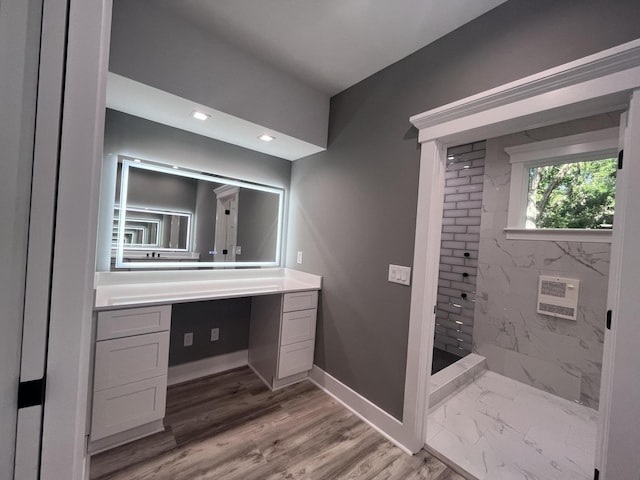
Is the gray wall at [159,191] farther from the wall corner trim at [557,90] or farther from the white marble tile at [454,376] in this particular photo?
the white marble tile at [454,376]

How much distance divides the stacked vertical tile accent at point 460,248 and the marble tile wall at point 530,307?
0.09m

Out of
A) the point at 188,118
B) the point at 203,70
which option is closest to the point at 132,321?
the point at 188,118

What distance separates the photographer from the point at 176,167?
2254 millimetres

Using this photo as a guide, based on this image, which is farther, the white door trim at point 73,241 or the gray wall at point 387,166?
the gray wall at point 387,166

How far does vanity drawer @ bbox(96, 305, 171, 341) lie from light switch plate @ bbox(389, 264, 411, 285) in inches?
59.1

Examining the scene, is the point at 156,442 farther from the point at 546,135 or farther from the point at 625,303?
the point at 546,135

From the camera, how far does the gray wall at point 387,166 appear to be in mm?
1270

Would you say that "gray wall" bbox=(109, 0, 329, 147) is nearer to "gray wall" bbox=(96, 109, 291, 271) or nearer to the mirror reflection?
"gray wall" bbox=(96, 109, 291, 271)

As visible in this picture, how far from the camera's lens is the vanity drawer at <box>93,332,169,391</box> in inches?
59.5

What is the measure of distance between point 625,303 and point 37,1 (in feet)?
6.60

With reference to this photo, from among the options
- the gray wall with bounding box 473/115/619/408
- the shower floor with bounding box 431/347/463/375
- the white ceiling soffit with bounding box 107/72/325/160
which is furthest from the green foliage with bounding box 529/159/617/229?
the white ceiling soffit with bounding box 107/72/325/160

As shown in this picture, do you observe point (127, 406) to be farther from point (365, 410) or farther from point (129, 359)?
point (365, 410)

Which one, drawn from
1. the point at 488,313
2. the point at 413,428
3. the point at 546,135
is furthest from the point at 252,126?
the point at 488,313

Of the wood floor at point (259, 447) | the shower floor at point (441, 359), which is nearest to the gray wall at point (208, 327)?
the wood floor at point (259, 447)
